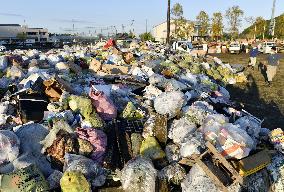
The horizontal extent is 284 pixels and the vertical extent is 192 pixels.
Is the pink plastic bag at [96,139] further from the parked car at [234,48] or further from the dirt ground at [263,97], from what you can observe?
the parked car at [234,48]

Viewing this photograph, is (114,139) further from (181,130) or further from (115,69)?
(115,69)

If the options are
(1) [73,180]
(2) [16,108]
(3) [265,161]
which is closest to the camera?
(1) [73,180]

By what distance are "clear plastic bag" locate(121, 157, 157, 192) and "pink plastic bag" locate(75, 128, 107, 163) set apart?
22.4 inches

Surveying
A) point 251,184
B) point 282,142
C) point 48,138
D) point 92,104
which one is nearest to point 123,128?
point 92,104

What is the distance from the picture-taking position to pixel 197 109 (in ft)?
18.1

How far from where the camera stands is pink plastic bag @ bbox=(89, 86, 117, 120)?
5422mm

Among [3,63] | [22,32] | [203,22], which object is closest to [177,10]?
[203,22]

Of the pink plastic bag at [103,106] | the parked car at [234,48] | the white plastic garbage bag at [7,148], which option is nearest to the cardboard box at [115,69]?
Answer: the pink plastic bag at [103,106]

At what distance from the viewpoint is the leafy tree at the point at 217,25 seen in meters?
47.5

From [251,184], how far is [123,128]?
6.36 feet

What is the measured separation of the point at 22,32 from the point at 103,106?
6201 cm

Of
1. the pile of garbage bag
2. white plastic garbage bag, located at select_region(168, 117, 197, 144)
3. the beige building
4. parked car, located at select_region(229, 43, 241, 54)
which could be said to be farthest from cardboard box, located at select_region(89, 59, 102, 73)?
the beige building

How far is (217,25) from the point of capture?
48.2m

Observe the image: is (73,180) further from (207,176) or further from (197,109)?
(197,109)
